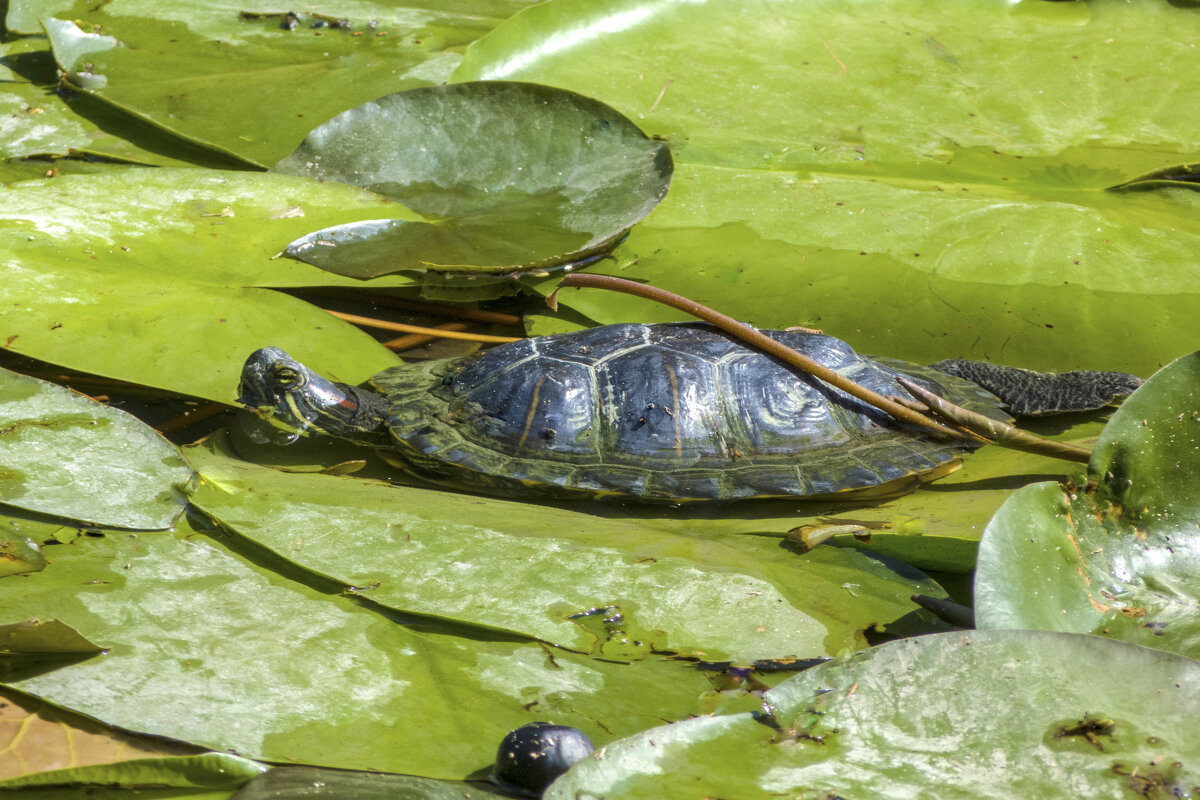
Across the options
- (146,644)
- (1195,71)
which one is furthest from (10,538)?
(1195,71)

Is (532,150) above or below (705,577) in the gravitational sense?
above

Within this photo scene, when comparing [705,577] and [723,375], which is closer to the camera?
[705,577]

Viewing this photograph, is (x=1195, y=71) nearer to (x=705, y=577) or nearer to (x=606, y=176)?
(x=606, y=176)

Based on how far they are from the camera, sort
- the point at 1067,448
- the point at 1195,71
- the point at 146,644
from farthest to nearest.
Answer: the point at 1195,71
the point at 1067,448
the point at 146,644

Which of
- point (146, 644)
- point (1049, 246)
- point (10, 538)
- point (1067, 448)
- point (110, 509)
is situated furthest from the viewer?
point (1049, 246)

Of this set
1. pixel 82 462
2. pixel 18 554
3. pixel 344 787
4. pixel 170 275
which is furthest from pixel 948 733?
pixel 170 275

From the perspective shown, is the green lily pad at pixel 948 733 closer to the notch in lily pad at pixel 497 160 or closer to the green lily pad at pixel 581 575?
the green lily pad at pixel 581 575

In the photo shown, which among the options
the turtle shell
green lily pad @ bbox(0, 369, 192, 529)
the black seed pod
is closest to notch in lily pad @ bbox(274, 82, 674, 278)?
the turtle shell

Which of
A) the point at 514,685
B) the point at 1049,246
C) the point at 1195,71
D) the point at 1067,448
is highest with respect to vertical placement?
the point at 1195,71
